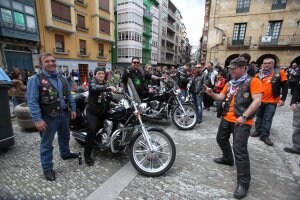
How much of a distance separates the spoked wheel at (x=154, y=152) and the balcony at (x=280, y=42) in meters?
20.2

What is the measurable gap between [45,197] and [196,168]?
7.68 ft

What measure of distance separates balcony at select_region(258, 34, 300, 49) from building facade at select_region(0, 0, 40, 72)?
22662 mm

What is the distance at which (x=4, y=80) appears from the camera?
3203 millimetres

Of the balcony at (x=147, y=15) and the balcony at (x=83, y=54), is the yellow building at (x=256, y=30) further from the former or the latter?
the balcony at (x=147, y=15)

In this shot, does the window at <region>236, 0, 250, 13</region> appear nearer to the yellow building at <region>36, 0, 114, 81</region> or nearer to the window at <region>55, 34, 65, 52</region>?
the yellow building at <region>36, 0, 114, 81</region>

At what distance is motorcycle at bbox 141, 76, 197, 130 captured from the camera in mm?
4730

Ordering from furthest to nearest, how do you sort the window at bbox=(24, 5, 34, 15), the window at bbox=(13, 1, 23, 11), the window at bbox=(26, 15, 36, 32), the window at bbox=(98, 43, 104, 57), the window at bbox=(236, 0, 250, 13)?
the window at bbox=(98, 43, 104, 57), the window at bbox=(236, 0, 250, 13), the window at bbox=(26, 15, 36, 32), the window at bbox=(24, 5, 34, 15), the window at bbox=(13, 1, 23, 11)

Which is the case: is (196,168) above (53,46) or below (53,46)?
below

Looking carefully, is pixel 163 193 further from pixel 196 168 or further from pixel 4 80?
pixel 4 80

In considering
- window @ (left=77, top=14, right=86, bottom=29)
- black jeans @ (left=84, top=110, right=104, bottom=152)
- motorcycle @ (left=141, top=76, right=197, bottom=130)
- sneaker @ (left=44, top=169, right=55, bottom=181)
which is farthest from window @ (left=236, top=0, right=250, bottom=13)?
sneaker @ (left=44, top=169, right=55, bottom=181)

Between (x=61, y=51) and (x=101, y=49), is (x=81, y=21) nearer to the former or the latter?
(x=101, y=49)

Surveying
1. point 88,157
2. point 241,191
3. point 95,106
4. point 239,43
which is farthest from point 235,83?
point 239,43

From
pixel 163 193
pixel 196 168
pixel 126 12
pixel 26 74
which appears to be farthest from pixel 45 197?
pixel 126 12

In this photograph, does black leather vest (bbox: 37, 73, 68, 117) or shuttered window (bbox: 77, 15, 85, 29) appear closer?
black leather vest (bbox: 37, 73, 68, 117)
